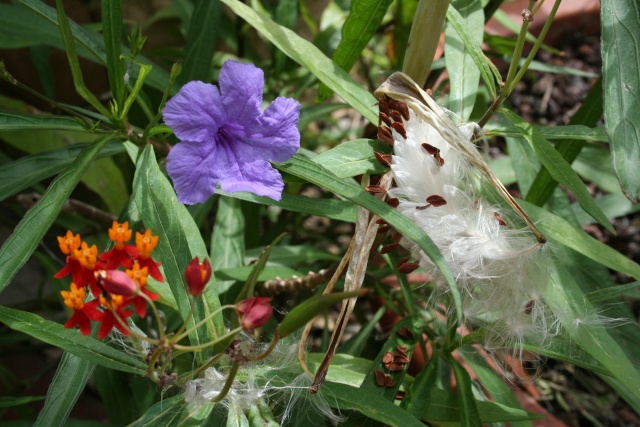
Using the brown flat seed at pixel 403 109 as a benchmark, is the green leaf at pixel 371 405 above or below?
below

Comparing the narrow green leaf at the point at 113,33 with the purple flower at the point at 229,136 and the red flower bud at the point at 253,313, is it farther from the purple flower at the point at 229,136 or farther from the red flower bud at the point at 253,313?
the red flower bud at the point at 253,313

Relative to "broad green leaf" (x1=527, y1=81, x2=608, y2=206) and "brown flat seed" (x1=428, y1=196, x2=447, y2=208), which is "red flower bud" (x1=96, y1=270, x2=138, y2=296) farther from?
"broad green leaf" (x1=527, y1=81, x2=608, y2=206)

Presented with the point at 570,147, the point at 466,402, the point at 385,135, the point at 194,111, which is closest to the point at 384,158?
the point at 385,135

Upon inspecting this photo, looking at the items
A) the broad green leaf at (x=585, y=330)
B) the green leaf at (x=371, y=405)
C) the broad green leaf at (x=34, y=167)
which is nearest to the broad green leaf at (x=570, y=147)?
the broad green leaf at (x=585, y=330)

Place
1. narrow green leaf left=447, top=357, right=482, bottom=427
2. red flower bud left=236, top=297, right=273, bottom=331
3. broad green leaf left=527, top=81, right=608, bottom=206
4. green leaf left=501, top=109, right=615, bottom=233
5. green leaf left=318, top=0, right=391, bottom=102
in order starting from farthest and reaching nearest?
broad green leaf left=527, top=81, right=608, bottom=206 → green leaf left=318, top=0, right=391, bottom=102 → narrow green leaf left=447, top=357, right=482, bottom=427 → green leaf left=501, top=109, right=615, bottom=233 → red flower bud left=236, top=297, right=273, bottom=331

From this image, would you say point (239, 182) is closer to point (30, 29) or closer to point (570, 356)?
point (570, 356)

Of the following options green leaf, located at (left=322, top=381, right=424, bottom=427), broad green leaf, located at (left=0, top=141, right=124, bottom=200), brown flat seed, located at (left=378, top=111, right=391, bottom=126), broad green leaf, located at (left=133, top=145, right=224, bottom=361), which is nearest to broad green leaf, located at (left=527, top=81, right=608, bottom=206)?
brown flat seed, located at (left=378, top=111, right=391, bottom=126)

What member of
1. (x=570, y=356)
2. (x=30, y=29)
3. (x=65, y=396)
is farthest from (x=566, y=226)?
(x=30, y=29)
